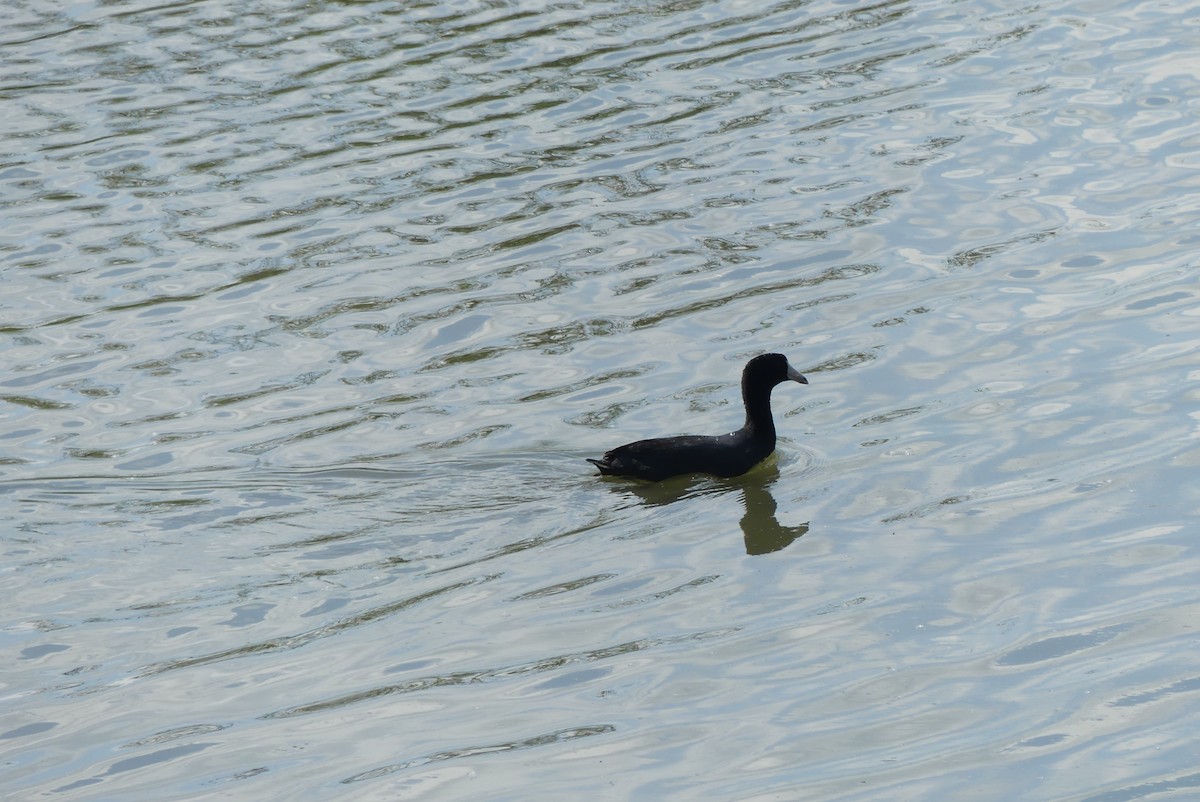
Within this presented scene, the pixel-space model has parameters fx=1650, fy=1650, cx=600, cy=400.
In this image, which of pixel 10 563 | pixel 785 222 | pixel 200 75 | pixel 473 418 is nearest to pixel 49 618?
pixel 10 563

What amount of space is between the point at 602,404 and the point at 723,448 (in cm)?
126

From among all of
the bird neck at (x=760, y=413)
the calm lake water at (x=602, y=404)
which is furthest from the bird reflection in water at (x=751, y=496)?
the bird neck at (x=760, y=413)

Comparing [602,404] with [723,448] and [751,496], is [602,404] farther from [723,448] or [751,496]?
[751,496]

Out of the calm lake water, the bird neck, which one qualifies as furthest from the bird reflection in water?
the bird neck

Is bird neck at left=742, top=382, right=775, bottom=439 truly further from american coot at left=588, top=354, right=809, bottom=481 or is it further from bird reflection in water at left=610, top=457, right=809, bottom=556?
bird reflection in water at left=610, top=457, right=809, bottom=556

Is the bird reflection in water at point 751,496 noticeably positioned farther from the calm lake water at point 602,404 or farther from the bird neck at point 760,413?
the bird neck at point 760,413

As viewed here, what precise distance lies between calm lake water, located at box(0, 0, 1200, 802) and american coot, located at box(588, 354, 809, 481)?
16 cm

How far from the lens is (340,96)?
56.5 ft

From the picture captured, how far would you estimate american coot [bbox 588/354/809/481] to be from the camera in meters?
9.66

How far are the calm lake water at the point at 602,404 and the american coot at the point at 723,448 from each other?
16 centimetres

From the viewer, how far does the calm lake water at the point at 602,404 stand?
712cm

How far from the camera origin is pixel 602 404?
10938mm

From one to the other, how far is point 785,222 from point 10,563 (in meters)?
6.96

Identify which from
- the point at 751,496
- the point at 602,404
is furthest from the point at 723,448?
the point at 602,404
